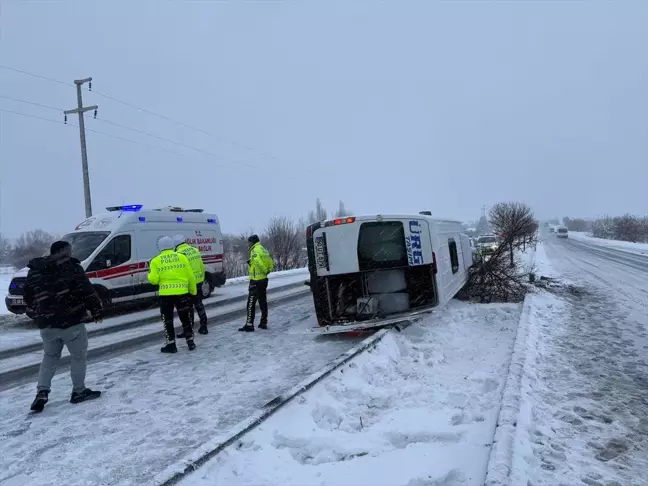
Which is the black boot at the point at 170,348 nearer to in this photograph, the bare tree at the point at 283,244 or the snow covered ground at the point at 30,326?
the snow covered ground at the point at 30,326

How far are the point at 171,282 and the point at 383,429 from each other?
4.53 m

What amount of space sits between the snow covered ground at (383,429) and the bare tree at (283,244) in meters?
27.7

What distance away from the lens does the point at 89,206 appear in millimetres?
19266

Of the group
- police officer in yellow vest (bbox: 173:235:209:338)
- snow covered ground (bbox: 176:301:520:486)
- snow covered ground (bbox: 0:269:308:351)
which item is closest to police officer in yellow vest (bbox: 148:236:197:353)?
police officer in yellow vest (bbox: 173:235:209:338)

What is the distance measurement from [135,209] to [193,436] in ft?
31.4

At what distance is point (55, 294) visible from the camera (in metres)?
4.99

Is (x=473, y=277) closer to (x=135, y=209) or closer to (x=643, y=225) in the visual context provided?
(x=135, y=209)

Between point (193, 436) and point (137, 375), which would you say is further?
point (137, 375)

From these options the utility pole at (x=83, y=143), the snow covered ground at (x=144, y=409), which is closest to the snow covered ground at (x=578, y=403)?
the snow covered ground at (x=144, y=409)

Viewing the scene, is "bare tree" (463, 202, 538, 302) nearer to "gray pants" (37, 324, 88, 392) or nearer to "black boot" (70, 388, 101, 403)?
"black boot" (70, 388, 101, 403)

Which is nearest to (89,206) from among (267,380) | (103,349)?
(103,349)

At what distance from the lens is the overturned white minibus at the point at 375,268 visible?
7996 mm

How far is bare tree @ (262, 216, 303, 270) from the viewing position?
112 ft

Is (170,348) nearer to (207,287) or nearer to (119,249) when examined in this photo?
(119,249)
